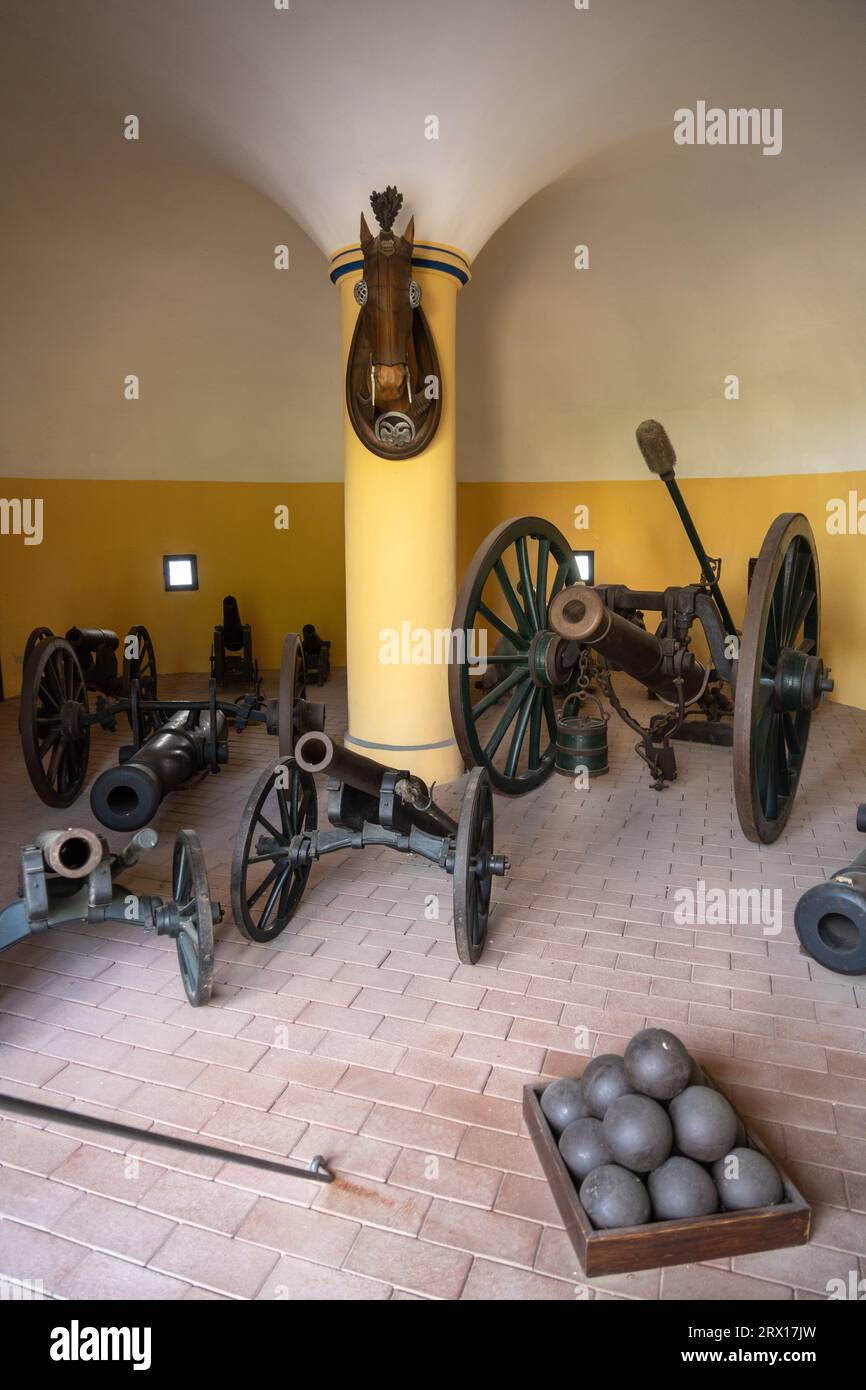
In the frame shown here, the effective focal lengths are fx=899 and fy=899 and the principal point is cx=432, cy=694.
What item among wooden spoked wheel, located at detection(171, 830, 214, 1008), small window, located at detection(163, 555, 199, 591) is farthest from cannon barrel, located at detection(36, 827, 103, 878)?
small window, located at detection(163, 555, 199, 591)

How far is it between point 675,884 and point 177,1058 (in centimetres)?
240

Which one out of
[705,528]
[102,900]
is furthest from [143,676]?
[705,528]

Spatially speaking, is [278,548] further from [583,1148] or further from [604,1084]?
[583,1148]

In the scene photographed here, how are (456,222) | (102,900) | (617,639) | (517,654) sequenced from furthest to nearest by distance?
1. (456,222)
2. (517,654)
3. (617,639)
4. (102,900)

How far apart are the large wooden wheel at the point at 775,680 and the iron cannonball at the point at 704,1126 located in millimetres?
1634

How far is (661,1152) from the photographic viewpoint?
2.09 metres

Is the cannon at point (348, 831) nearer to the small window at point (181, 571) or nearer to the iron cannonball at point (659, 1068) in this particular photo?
the iron cannonball at point (659, 1068)

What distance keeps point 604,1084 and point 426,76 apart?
4672 millimetres

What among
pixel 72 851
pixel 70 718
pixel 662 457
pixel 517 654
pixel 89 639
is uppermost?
pixel 662 457

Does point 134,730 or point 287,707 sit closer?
point 287,707

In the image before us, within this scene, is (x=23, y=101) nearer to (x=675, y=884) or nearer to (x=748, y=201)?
(x=748, y=201)

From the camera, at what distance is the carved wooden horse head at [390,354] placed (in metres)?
4.70

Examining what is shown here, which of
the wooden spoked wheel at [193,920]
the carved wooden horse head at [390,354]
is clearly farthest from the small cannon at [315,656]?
the wooden spoked wheel at [193,920]

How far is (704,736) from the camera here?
659 centimetres
